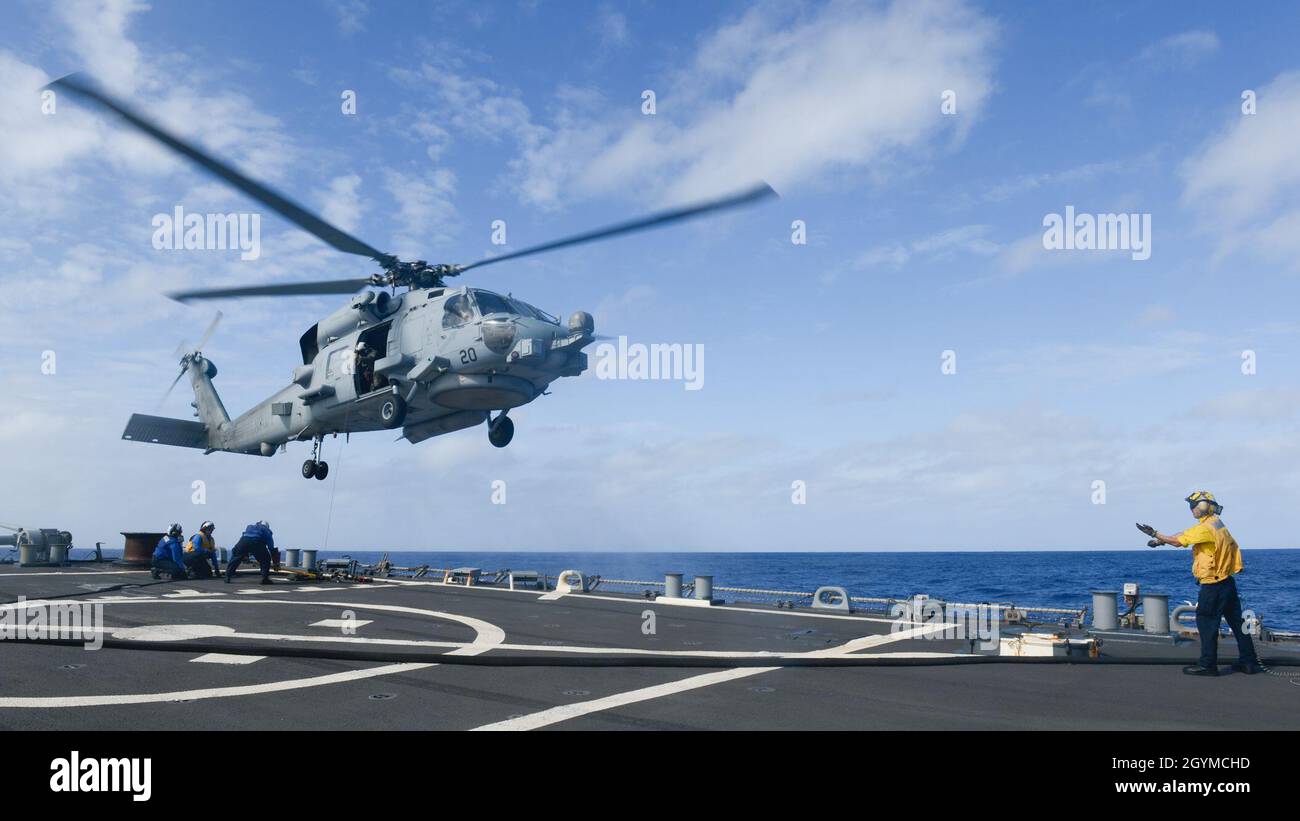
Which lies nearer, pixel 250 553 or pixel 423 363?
pixel 423 363

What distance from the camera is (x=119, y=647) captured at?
11.1 m

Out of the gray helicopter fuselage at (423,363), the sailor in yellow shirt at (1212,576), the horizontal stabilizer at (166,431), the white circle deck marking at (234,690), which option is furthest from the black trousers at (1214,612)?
the horizontal stabilizer at (166,431)

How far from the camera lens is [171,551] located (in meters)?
25.9

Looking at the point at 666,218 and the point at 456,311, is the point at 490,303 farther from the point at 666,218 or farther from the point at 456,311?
the point at 666,218

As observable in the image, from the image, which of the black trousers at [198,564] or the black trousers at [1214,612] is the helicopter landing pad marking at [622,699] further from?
the black trousers at [198,564]

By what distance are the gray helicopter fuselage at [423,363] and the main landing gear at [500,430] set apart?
0.38 meters

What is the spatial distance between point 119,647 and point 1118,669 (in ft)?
46.1

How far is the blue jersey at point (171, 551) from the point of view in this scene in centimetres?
2570

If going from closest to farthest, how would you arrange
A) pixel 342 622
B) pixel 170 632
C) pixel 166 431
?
pixel 170 632
pixel 342 622
pixel 166 431

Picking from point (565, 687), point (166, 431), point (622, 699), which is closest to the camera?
point (622, 699)

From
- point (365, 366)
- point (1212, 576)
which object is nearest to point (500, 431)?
point (365, 366)

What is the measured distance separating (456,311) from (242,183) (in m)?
6.15
